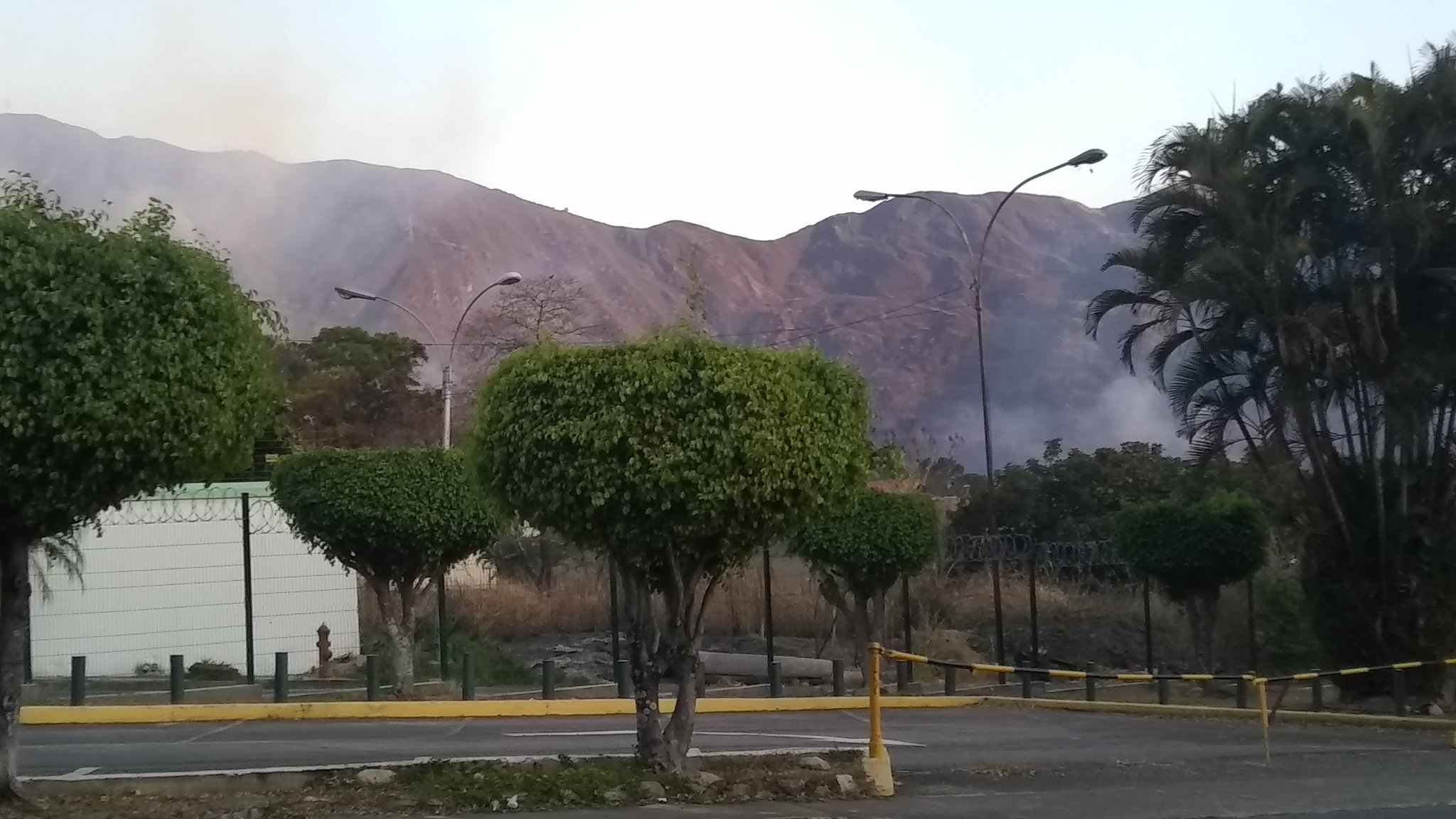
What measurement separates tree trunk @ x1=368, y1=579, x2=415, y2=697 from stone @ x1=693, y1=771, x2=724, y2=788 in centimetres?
864

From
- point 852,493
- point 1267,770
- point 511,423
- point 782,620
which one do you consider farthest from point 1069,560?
point 511,423

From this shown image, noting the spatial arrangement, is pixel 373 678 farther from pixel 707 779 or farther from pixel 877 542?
pixel 707 779

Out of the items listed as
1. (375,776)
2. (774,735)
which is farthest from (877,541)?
(375,776)

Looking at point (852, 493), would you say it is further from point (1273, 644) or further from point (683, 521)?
point (1273, 644)

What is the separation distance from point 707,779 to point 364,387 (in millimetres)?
47796

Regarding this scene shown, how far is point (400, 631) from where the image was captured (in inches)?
707

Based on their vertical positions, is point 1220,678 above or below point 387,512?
below

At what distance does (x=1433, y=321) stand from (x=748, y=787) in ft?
42.7

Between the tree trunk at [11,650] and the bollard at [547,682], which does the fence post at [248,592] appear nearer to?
the bollard at [547,682]

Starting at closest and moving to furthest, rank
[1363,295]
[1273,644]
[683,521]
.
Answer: [683,521]
[1363,295]
[1273,644]

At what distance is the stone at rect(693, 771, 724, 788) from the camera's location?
32.0 feet

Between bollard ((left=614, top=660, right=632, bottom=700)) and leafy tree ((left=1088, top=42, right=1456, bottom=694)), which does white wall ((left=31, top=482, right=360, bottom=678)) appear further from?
leafy tree ((left=1088, top=42, right=1456, bottom=694))

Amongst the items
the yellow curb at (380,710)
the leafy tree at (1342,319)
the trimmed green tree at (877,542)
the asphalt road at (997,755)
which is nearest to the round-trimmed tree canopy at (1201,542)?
the leafy tree at (1342,319)

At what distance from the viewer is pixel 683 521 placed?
30.2ft
